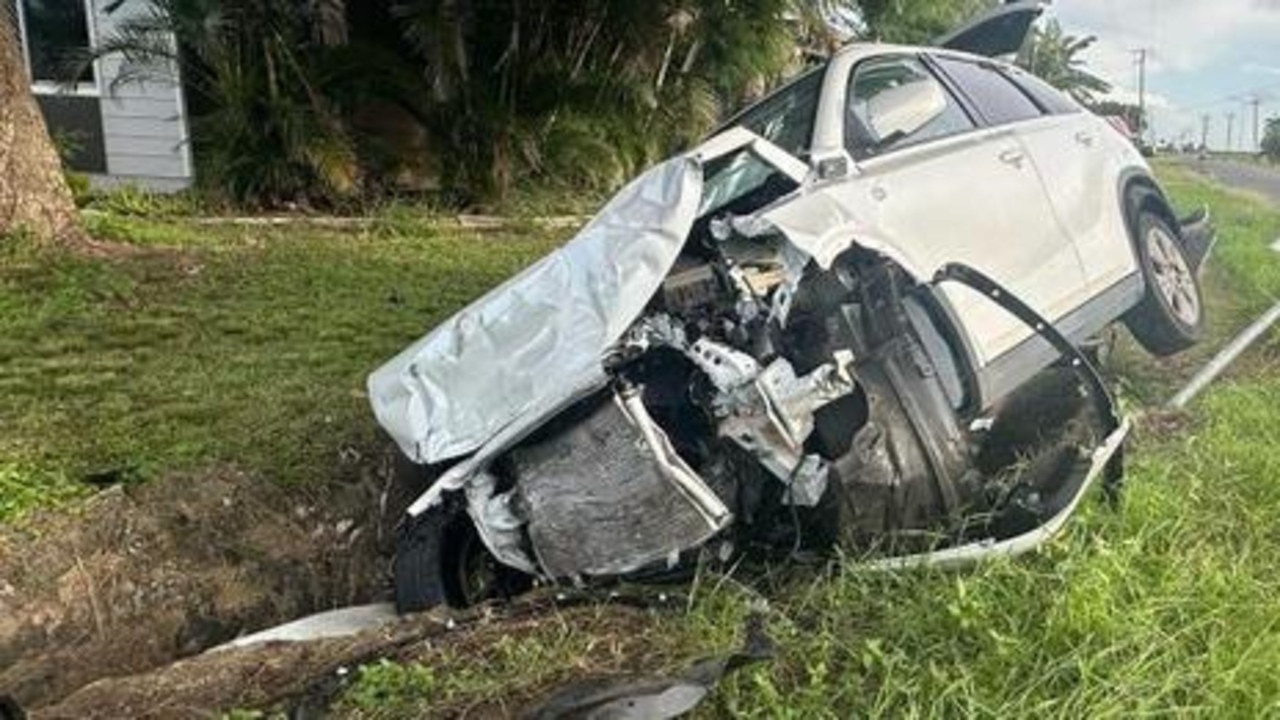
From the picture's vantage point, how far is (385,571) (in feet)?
16.6

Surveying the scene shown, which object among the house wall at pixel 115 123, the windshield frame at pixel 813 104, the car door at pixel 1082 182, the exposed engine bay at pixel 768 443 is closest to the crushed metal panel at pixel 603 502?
the exposed engine bay at pixel 768 443

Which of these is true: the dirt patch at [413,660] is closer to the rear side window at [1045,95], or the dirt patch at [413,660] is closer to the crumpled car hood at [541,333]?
the crumpled car hood at [541,333]

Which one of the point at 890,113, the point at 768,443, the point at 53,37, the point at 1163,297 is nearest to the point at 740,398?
the point at 768,443

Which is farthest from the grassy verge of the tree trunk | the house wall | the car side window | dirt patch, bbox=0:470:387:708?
the house wall

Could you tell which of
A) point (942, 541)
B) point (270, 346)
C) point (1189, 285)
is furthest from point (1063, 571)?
point (270, 346)

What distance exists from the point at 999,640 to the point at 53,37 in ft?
42.4

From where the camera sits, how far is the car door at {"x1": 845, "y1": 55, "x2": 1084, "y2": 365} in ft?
15.3

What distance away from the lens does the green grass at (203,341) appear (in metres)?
5.23

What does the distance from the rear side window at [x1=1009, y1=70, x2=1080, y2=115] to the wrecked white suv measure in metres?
2.02

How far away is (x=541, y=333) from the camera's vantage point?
408 centimetres

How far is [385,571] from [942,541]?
2423 mm

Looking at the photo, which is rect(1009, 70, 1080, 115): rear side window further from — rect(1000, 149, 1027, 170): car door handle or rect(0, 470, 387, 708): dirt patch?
rect(0, 470, 387, 708): dirt patch

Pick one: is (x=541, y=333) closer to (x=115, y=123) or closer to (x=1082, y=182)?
(x=1082, y=182)

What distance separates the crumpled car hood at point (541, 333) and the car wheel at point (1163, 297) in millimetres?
3180
